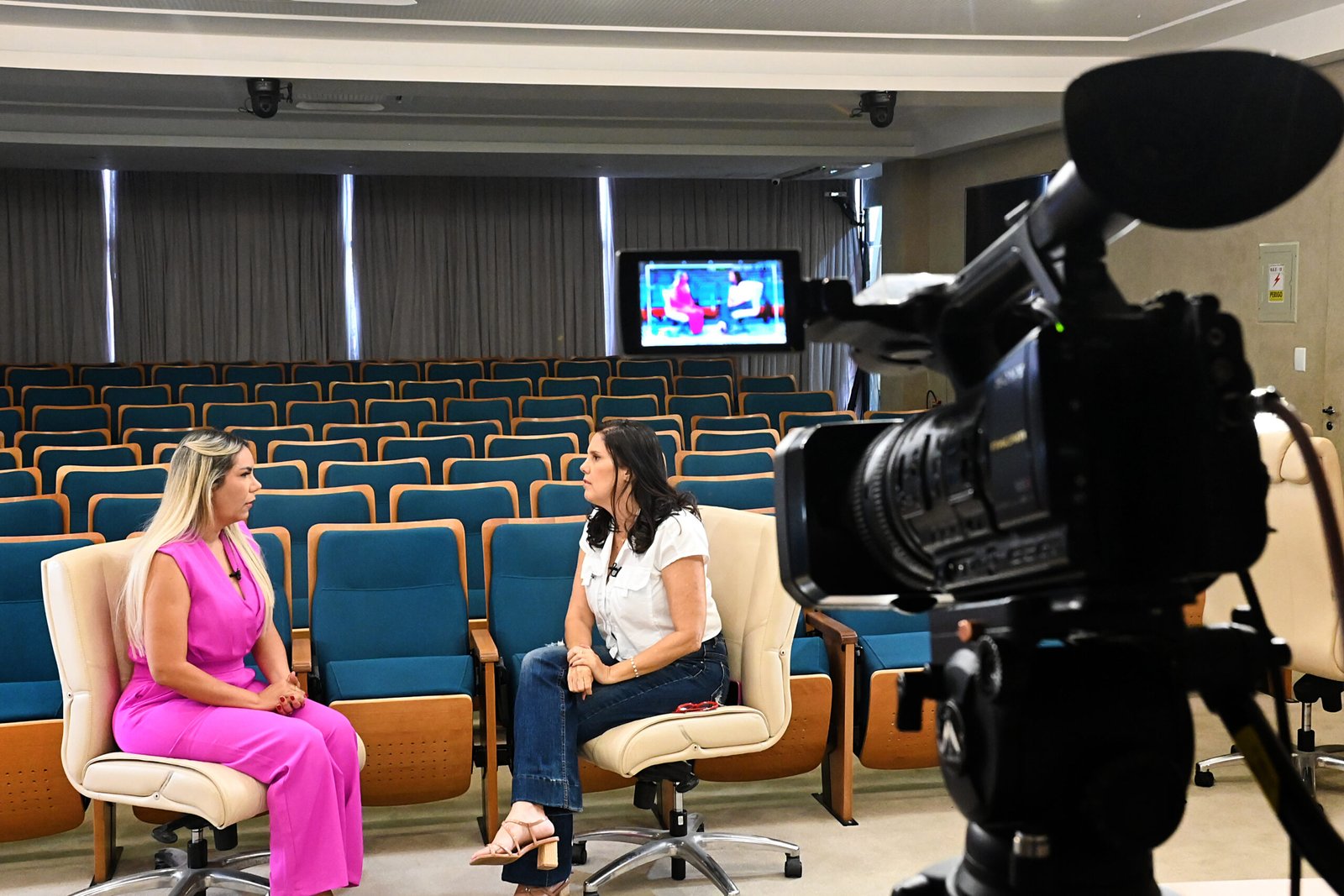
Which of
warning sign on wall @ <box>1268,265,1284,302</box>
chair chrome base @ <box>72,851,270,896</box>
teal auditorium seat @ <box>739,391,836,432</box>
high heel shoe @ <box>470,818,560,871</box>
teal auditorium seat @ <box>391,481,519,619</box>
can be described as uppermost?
warning sign on wall @ <box>1268,265,1284,302</box>

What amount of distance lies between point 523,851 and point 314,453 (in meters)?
3.69

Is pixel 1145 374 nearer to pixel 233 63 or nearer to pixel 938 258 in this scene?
pixel 233 63

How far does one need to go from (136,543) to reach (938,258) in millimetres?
9682

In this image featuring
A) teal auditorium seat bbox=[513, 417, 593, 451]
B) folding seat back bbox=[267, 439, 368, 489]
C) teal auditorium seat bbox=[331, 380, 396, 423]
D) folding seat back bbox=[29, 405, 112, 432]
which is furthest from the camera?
teal auditorium seat bbox=[331, 380, 396, 423]

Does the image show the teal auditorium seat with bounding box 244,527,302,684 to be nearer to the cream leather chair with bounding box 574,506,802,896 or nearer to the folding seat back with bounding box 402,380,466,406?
the cream leather chair with bounding box 574,506,802,896

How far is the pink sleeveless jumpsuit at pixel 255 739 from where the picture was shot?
2.83 meters

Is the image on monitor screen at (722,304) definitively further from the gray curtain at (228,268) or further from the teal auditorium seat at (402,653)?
the gray curtain at (228,268)

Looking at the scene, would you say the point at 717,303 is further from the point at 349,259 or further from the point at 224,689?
the point at 349,259

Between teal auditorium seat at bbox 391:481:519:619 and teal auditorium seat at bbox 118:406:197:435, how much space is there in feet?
12.0

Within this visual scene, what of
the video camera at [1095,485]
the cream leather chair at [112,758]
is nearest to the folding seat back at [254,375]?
the cream leather chair at [112,758]

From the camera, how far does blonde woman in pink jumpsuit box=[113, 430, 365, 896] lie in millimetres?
2848

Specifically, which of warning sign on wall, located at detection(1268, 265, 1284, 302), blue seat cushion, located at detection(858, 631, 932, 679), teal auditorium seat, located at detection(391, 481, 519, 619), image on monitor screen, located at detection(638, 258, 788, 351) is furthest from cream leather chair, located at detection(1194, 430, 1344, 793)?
warning sign on wall, located at detection(1268, 265, 1284, 302)

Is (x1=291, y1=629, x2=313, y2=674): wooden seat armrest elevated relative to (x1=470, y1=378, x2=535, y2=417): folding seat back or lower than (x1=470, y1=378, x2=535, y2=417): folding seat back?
lower

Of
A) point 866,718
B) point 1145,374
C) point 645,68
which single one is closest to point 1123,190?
point 1145,374
